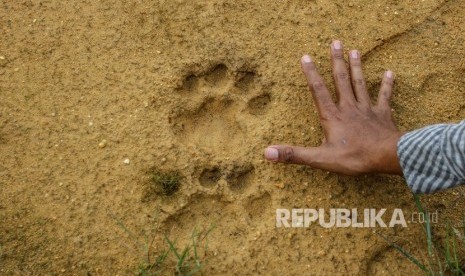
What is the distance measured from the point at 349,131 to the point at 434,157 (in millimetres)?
307

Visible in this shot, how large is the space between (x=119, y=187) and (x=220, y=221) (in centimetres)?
37

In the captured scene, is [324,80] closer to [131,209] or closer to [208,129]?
[208,129]

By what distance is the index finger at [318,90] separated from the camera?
6.14 ft

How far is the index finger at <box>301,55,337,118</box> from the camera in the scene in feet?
6.14

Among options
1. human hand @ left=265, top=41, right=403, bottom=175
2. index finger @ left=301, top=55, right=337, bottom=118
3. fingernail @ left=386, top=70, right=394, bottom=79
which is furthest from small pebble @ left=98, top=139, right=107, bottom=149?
fingernail @ left=386, top=70, right=394, bottom=79

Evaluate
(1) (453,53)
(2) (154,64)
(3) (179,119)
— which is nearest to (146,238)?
(3) (179,119)

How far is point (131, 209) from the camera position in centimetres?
190

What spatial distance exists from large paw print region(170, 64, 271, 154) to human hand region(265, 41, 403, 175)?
0.19 metres

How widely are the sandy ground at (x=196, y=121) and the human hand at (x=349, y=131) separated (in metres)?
0.10

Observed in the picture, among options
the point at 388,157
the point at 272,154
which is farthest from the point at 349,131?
the point at 272,154

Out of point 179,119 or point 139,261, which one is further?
point 179,119

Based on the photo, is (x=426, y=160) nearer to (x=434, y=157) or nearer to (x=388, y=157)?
(x=434, y=157)

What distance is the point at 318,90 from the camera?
1.89 m

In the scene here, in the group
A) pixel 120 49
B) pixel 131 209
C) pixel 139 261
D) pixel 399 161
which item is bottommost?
pixel 139 261
